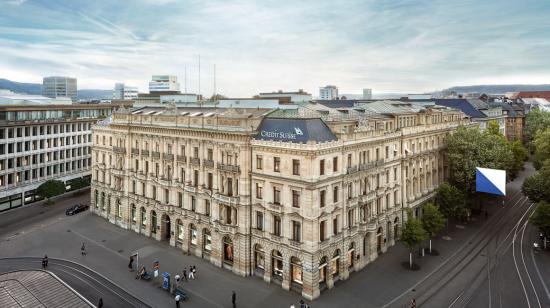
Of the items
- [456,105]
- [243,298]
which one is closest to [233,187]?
[243,298]

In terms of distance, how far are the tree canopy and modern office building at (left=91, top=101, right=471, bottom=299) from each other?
71.8 feet

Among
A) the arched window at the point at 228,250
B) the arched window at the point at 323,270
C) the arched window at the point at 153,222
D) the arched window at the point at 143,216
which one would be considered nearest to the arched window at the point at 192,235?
the arched window at the point at 228,250

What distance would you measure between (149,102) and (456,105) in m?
98.7

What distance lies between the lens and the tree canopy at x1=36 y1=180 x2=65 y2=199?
94.2 metres

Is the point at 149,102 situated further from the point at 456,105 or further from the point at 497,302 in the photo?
the point at 456,105

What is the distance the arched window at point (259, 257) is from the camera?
58134mm

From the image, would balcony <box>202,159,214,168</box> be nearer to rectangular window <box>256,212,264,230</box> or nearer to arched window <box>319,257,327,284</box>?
rectangular window <box>256,212,264,230</box>

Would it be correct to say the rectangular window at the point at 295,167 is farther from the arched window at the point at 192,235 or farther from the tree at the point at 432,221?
the tree at the point at 432,221

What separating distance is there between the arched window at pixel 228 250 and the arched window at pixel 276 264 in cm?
776

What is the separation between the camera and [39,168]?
3971 inches

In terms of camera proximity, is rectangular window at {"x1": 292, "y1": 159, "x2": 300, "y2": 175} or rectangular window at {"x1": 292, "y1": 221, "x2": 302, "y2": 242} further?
rectangular window at {"x1": 292, "y1": 221, "x2": 302, "y2": 242}

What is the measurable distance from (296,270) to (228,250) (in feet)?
42.3

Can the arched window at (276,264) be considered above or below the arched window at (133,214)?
below

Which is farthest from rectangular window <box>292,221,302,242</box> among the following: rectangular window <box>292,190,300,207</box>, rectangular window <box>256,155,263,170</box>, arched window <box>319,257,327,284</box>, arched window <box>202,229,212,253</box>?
arched window <box>202,229,212,253</box>
